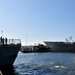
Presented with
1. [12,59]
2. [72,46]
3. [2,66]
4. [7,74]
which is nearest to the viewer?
[7,74]

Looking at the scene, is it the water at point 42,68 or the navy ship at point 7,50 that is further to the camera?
the navy ship at point 7,50

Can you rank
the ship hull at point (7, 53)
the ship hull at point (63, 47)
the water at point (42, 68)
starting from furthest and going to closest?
the ship hull at point (63, 47), the ship hull at point (7, 53), the water at point (42, 68)

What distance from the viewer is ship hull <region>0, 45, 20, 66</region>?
51.6 meters

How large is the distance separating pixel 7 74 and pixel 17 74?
1.43m

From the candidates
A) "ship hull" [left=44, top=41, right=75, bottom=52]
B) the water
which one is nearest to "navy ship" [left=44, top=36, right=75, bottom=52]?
"ship hull" [left=44, top=41, right=75, bottom=52]

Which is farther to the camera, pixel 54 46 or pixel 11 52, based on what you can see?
pixel 54 46

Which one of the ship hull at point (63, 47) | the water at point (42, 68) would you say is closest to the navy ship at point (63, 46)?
the ship hull at point (63, 47)

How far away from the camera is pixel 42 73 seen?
1631 inches

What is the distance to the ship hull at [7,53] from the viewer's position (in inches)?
2032

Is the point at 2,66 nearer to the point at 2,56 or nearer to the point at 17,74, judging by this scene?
the point at 2,56

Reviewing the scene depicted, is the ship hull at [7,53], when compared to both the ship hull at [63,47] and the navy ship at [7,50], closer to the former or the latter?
the navy ship at [7,50]

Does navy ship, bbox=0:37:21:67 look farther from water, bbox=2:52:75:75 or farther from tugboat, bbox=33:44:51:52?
tugboat, bbox=33:44:51:52

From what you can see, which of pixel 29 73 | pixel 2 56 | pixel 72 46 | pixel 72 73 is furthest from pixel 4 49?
pixel 72 46

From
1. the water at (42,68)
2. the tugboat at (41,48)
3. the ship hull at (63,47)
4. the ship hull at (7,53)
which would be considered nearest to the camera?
the water at (42,68)
